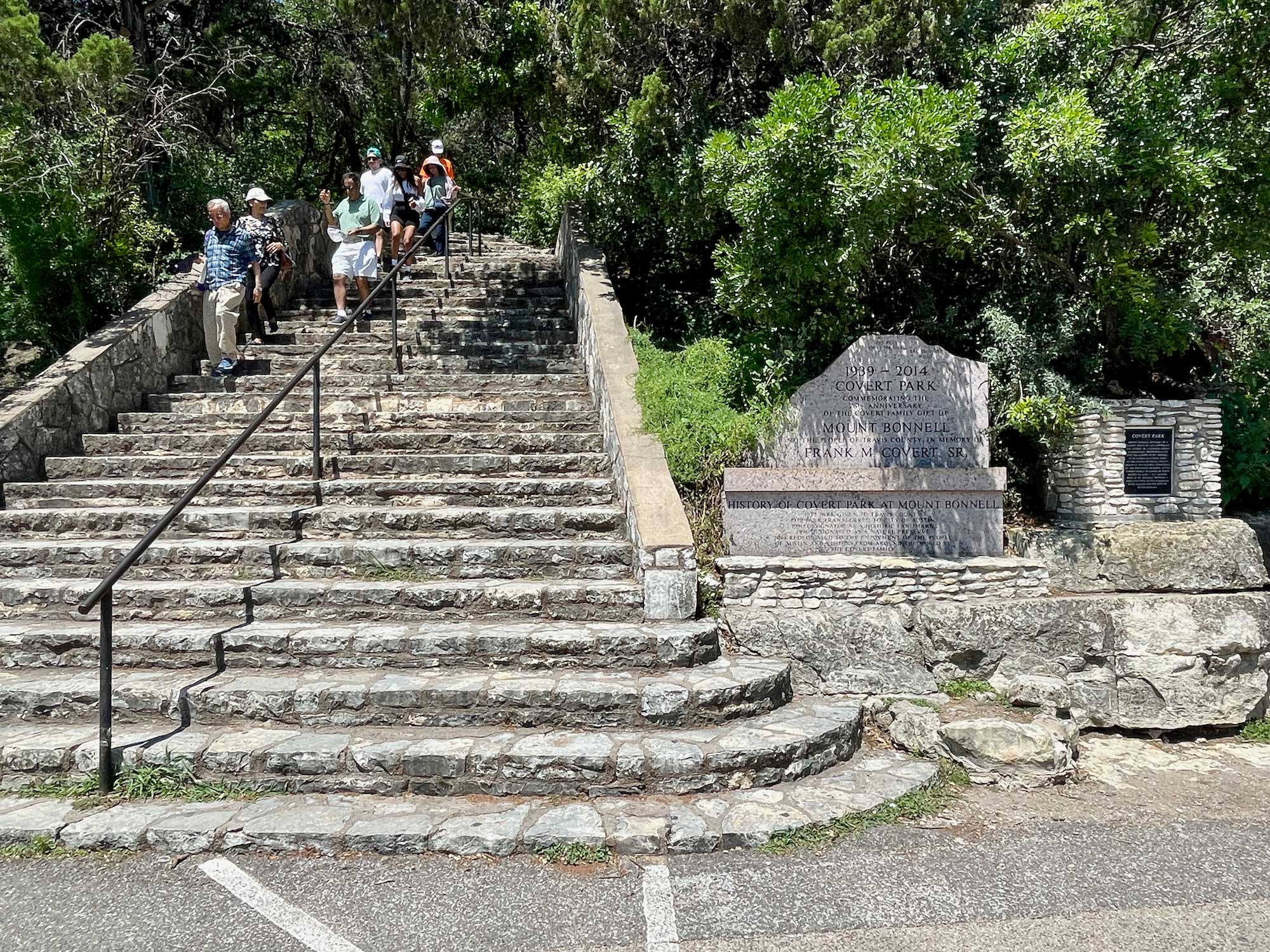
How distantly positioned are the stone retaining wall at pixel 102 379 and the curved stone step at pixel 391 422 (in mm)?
287

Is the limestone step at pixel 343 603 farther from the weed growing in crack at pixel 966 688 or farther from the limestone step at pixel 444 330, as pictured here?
the limestone step at pixel 444 330

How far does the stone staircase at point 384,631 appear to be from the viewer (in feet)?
13.4

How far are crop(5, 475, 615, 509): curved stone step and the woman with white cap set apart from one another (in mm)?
2660

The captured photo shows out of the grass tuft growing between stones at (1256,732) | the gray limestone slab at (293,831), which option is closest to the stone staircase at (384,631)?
the gray limestone slab at (293,831)

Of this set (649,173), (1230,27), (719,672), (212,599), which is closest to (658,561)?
(719,672)

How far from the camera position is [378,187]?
9328 millimetres

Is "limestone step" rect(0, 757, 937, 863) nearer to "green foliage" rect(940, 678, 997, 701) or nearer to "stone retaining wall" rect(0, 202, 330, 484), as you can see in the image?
"green foliage" rect(940, 678, 997, 701)

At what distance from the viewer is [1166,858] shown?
3754 millimetres

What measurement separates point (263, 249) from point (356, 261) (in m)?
0.94

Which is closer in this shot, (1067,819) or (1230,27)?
(1067,819)

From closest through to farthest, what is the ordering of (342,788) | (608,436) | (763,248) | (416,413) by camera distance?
(342,788)
(763,248)
(608,436)
(416,413)

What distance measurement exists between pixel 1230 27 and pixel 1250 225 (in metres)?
1.29

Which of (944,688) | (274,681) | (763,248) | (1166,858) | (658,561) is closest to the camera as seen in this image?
(1166,858)

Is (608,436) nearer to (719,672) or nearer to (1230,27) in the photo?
(719,672)
